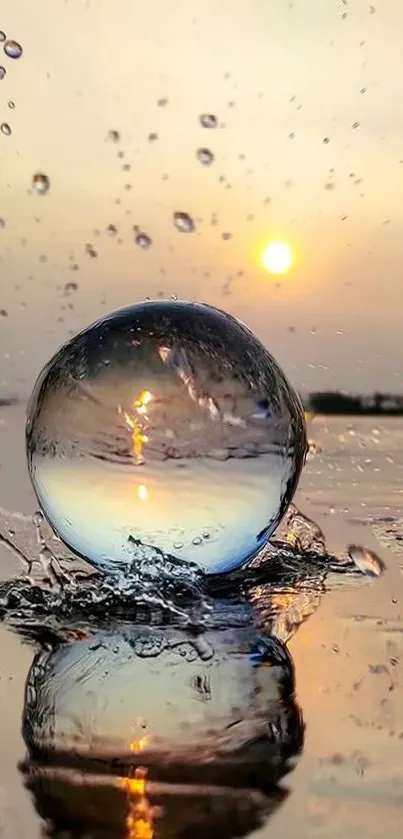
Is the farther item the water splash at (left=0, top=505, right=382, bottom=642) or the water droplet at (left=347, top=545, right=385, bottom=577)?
the water droplet at (left=347, top=545, right=385, bottom=577)

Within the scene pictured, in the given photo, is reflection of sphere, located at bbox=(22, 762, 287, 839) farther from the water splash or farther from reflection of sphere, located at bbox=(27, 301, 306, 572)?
reflection of sphere, located at bbox=(27, 301, 306, 572)

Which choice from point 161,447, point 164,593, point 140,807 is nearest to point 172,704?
point 140,807

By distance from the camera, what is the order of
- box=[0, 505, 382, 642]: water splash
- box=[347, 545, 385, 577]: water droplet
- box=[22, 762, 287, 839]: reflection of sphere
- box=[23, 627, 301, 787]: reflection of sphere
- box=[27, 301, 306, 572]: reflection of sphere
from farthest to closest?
box=[347, 545, 385, 577]: water droplet, box=[27, 301, 306, 572]: reflection of sphere, box=[0, 505, 382, 642]: water splash, box=[23, 627, 301, 787]: reflection of sphere, box=[22, 762, 287, 839]: reflection of sphere

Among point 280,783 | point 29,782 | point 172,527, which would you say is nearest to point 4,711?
point 29,782

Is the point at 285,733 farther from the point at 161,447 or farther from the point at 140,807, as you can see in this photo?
the point at 161,447

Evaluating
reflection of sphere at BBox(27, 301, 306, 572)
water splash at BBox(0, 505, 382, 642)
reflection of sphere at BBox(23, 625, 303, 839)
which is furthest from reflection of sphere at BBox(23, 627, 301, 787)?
reflection of sphere at BBox(27, 301, 306, 572)

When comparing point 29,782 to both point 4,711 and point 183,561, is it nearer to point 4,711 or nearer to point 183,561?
point 4,711

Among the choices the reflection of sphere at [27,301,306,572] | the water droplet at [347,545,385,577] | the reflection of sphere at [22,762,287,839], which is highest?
the reflection of sphere at [22,762,287,839]

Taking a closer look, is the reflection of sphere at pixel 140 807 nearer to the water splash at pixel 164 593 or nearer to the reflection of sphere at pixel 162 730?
the reflection of sphere at pixel 162 730
